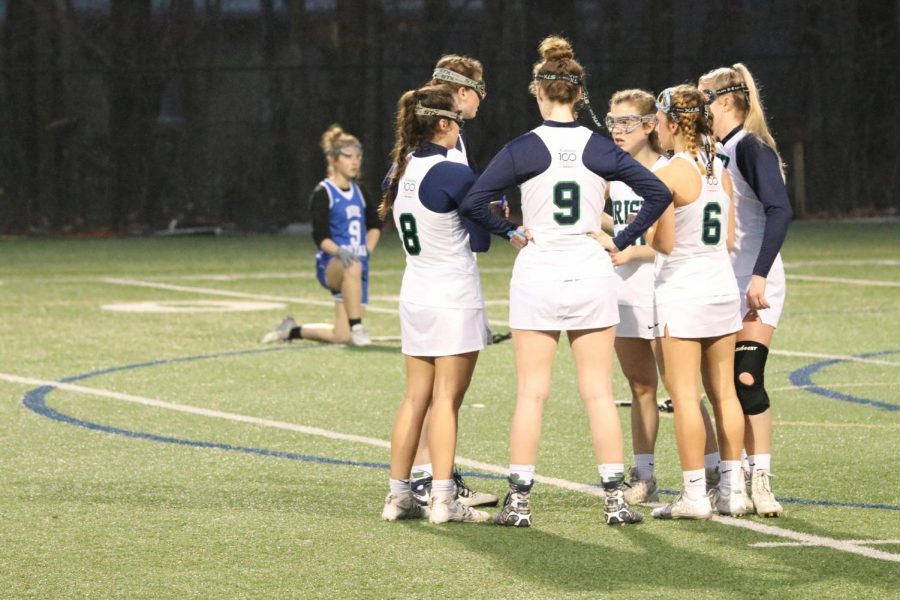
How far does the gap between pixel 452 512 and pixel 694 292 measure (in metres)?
1.50

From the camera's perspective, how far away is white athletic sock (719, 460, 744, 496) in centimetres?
771

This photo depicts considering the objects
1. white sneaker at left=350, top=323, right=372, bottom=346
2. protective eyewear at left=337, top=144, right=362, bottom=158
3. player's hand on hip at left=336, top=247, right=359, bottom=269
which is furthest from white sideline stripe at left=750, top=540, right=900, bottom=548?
protective eyewear at left=337, top=144, right=362, bottom=158

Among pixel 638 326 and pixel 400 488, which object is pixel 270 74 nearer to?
pixel 638 326

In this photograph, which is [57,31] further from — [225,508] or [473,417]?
[225,508]

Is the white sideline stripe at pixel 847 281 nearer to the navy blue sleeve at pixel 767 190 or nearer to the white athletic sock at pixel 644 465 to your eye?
the white athletic sock at pixel 644 465

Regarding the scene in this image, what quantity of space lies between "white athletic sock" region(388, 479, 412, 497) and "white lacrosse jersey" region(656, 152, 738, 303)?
1479 mm

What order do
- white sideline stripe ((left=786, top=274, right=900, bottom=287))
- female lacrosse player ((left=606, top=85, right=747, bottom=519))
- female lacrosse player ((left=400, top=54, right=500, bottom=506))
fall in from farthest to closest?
white sideline stripe ((left=786, top=274, right=900, bottom=287)), female lacrosse player ((left=400, top=54, right=500, bottom=506)), female lacrosse player ((left=606, top=85, right=747, bottom=519))

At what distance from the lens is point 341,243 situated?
15.1 metres

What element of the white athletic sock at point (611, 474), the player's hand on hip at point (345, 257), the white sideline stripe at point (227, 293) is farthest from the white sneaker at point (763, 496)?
the white sideline stripe at point (227, 293)

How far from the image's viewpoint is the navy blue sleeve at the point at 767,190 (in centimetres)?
765

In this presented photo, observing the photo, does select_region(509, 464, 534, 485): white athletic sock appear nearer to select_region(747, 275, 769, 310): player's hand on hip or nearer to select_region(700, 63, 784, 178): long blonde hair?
select_region(747, 275, 769, 310): player's hand on hip

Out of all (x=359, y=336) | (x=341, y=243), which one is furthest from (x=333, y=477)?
(x=341, y=243)

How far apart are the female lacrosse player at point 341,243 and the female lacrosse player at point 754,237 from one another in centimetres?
701

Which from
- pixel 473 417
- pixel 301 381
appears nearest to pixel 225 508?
pixel 473 417
